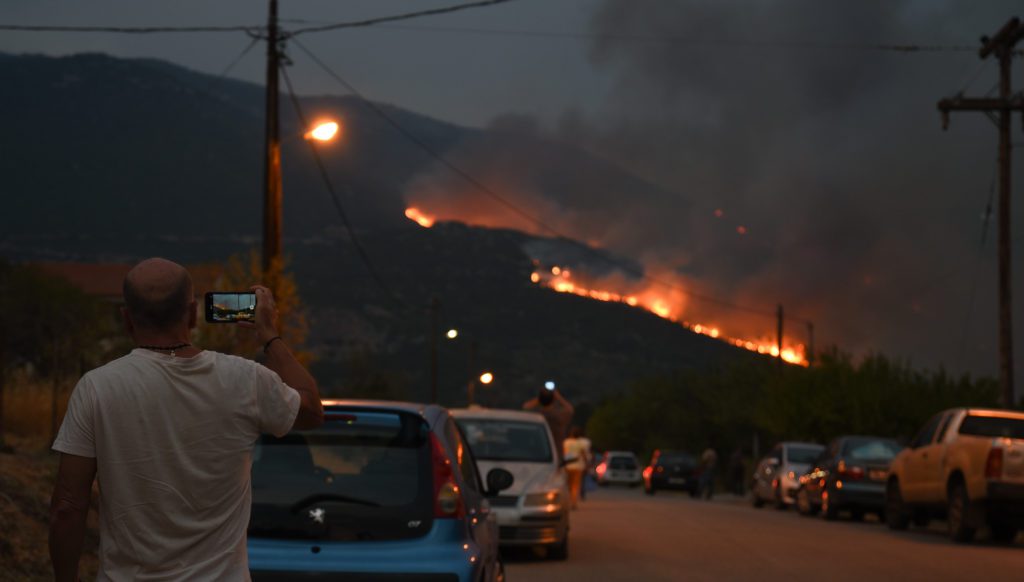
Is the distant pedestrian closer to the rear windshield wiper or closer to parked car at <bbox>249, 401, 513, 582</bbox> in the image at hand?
parked car at <bbox>249, 401, 513, 582</bbox>

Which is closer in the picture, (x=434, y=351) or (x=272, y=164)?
(x=272, y=164)

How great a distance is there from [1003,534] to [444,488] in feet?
49.1

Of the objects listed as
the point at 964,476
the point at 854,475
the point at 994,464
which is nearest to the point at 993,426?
the point at 964,476

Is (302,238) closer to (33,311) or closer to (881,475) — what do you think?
(33,311)

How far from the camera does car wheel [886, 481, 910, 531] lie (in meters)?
23.1

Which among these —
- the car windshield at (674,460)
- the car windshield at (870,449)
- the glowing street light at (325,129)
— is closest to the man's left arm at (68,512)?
the glowing street light at (325,129)

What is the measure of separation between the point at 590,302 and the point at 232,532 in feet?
Answer: 479

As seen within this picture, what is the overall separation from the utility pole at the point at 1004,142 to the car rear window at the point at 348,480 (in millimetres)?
24016

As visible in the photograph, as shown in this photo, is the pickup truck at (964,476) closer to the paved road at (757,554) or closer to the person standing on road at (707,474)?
the paved road at (757,554)

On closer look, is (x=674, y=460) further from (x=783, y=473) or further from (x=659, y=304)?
(x=659, y=304)

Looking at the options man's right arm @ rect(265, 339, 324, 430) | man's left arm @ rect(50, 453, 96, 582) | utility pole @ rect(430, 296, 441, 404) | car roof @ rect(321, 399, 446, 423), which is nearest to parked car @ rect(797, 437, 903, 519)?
car roof @ rect(321, 399, 446, 423)

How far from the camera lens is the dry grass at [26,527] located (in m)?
A: 11.0

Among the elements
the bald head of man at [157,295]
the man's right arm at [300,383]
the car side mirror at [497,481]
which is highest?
the bald head of man at [157,295]

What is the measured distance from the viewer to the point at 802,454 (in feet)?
114
